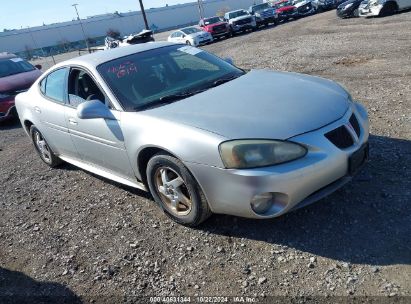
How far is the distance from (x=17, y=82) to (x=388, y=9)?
16.2m

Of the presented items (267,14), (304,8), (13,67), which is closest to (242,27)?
(267,14)

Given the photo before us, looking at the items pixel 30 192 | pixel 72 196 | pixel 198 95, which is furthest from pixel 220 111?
pixel 30 192

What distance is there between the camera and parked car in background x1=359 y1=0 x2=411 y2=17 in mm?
17875

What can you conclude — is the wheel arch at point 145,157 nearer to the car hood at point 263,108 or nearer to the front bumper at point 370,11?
the car hood at point 263,108

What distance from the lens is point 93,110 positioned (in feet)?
12.1

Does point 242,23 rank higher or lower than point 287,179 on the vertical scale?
lower

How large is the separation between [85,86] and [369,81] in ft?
17.3

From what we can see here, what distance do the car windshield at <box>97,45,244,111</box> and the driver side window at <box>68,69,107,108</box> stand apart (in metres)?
0.19

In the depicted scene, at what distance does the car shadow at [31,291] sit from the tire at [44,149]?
2400 millimetres

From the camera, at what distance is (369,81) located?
23.9 ft

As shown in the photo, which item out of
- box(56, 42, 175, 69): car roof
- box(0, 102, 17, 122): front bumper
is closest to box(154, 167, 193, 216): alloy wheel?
box(56, 42, 175, 69): car roof

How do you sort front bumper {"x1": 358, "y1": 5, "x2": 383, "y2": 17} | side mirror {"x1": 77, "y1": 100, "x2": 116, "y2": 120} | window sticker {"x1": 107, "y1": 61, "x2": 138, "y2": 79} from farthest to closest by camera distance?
front bumper {"x1": 358, "y1": 5, "x2": 383, "y2": 17}, window sticker {"x1": 107, "y1": 61, "x2": 138, "y2": 79}, side mirror {"x1": 77, "y1": 100, "x2": 116, "y2": 120}

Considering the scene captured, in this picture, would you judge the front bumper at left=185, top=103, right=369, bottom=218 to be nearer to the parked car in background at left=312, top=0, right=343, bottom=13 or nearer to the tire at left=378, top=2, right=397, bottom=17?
the tire at left=378, top=2, right=397, bottom=17

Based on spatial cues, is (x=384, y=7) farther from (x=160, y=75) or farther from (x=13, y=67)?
(x=160, y=75)
